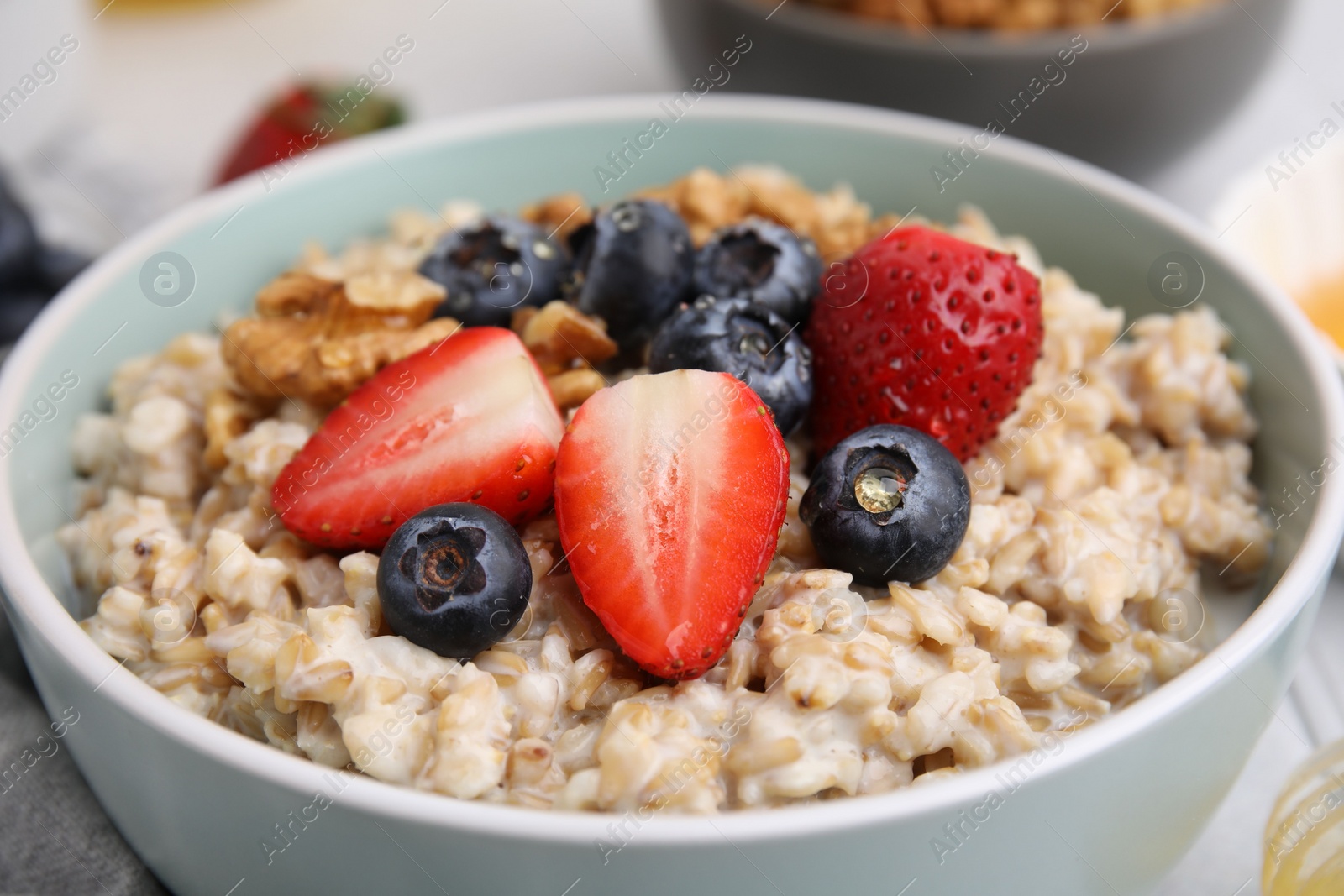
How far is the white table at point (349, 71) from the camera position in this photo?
1.94m

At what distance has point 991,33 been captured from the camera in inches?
64.6

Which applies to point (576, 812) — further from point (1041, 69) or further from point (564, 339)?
point (1041, 69)

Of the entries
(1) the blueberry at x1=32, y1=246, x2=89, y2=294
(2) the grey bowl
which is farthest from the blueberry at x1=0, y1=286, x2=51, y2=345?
(2) the grey bowl

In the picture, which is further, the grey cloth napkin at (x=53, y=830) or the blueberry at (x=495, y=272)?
the blueberry at (x=495, y=272)

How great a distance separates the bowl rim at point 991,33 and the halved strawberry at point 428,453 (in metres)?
0.86

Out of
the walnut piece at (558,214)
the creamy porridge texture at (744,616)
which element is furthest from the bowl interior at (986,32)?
the walnut piece at (558,214)

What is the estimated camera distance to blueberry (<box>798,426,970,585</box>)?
900 mm

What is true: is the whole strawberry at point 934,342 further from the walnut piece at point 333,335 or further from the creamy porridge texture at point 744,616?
the walnut piece at point 333,335

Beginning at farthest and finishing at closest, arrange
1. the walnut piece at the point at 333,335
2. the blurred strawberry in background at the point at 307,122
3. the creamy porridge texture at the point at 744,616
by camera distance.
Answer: the blurred strawberry in background at the point at 307,122 < the walnut piece at the point at 333,335 < the creamy porridge texture at the point at 744,616

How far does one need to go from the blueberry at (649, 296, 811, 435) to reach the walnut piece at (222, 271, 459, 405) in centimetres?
23

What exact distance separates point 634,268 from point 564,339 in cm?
9

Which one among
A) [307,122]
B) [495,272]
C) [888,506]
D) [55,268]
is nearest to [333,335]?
[495,272]

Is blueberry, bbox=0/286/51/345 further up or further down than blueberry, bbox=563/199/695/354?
further down

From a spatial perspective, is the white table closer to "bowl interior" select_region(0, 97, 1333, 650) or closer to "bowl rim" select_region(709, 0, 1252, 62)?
"bowl rim" select_region(709, 0, 1252, 62)
